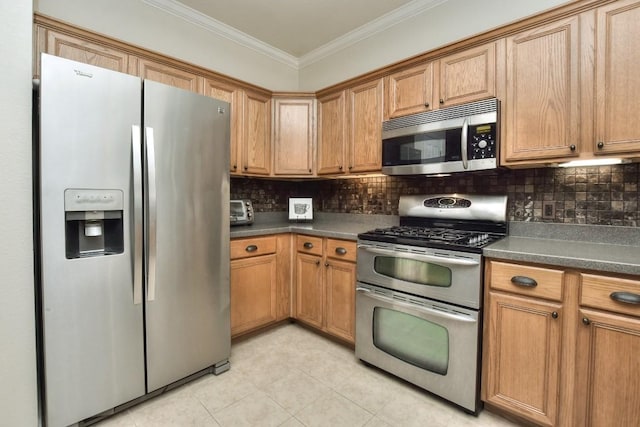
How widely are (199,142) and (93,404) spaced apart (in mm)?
1472

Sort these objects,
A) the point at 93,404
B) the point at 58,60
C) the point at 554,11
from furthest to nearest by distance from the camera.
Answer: the point at 554,11
the point at 93,404
the point at 58,60

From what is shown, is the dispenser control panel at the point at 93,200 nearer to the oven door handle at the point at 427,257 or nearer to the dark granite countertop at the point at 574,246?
the oven door handle at the point at 427,257

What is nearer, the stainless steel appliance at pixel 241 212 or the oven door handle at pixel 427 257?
the oven door handle at pixel 427 257

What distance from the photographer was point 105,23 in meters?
2.19

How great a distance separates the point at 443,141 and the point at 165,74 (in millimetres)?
2044

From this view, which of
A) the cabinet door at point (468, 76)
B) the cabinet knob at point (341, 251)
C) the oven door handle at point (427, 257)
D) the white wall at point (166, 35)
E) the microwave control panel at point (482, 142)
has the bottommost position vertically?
the cabinet knob at point (341, 251)

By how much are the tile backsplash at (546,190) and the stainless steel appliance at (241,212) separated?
213 millimetres

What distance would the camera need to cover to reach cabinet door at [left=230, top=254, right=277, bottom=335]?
2.30 m

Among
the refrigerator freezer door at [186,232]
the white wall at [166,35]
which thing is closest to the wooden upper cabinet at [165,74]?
the white wall at [166,35]

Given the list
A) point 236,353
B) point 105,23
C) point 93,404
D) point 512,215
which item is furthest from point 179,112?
point 512,215

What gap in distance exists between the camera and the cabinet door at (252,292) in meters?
2.30

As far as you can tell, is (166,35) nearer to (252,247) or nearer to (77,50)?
(77,50)

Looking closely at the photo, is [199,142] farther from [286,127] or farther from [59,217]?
[286,127]

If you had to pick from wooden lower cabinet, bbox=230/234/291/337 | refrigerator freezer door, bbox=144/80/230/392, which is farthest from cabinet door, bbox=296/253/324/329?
refrigerator freezer door, bbox=144/80/230/392
